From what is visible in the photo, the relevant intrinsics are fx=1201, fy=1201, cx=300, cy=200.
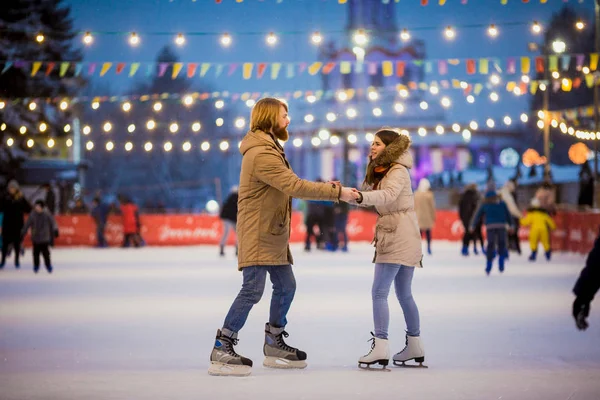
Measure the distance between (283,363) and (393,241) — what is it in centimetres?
106

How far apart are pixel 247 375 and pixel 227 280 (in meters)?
9.68

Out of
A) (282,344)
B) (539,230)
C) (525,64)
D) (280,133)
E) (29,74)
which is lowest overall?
(282,344)

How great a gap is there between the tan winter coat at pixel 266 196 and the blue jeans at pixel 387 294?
65 cm

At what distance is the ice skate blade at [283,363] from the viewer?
25.2ft

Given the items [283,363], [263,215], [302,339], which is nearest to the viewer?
[263,215]

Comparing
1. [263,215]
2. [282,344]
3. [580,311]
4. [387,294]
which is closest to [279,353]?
[282,344]

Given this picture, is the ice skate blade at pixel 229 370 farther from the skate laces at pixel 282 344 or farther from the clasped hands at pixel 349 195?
the clasped hands at pixel 349 195

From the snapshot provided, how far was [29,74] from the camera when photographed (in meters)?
45.1

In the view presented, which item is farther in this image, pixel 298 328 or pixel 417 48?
pixel 417 48

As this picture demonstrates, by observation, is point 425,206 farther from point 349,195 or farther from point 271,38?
point 349,195

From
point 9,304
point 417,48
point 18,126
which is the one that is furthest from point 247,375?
point 417,48

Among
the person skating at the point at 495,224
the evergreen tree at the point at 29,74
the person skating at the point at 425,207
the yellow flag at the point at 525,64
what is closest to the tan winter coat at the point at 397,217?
the person skating at the point at 495,224

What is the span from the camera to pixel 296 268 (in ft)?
66.5

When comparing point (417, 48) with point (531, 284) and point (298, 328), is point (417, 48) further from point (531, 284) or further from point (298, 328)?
point (298, 328)
